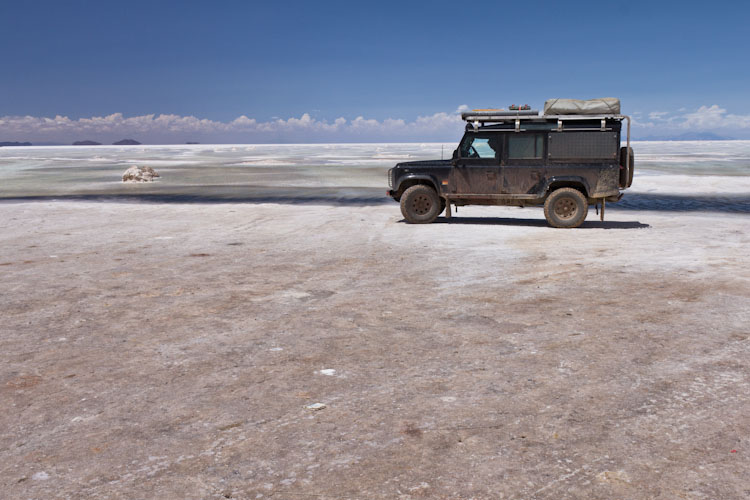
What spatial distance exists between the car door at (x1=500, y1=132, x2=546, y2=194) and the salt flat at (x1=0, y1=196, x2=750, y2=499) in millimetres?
3384

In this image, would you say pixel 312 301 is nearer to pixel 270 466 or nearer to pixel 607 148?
pixel 270 466

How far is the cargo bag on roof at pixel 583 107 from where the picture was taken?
41.2 ft

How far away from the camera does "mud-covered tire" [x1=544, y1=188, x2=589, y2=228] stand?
13.0 meters

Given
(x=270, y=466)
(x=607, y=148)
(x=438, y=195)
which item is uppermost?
(x=607, y=148)

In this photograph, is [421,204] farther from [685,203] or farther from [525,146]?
[685,203]

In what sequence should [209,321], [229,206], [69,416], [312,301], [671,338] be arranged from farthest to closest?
[229,206]
[312,301]
[209,321]
[671,338]
[69,416]

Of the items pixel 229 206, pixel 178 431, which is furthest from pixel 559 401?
pixel 229 206

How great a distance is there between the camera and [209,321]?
20.9ft

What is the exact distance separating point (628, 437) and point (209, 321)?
4160 mm

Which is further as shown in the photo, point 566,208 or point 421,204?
point 421,204

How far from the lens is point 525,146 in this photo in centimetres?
1310

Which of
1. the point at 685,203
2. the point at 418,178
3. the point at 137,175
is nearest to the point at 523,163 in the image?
the point at 418,178

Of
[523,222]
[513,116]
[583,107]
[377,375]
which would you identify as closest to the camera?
[377,375]

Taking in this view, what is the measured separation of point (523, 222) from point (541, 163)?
166 cm
